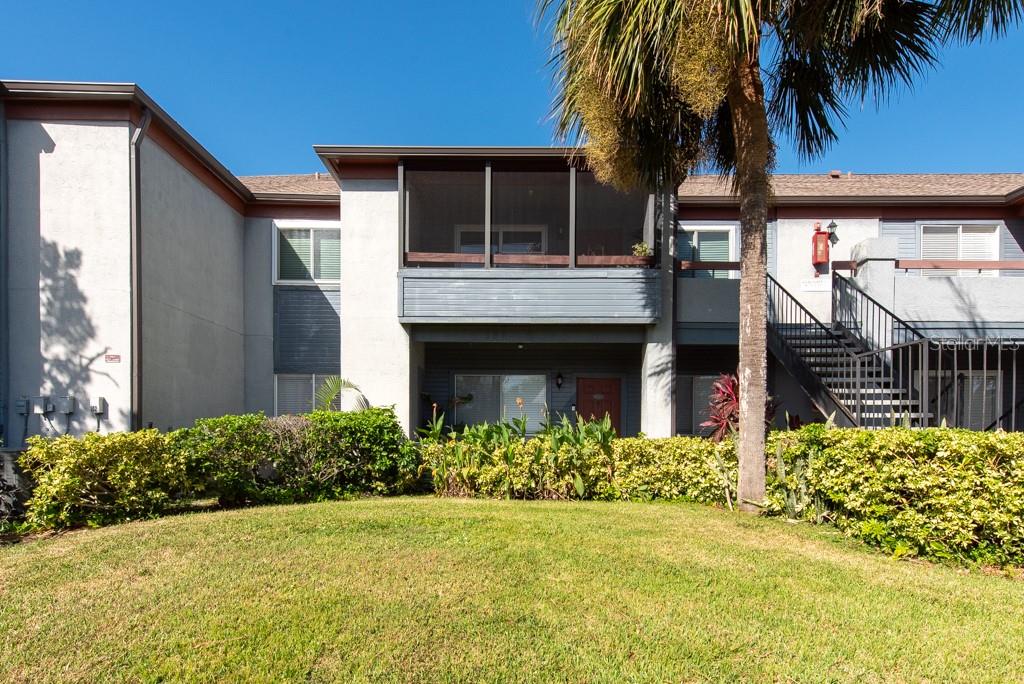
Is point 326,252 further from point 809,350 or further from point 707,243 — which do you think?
point 809,350

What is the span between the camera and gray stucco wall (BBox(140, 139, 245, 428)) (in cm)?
946

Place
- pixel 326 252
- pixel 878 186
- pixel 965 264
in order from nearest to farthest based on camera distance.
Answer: pixel 965 264, pixel 326 252, pixel 878 186

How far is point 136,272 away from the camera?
9.01 metres

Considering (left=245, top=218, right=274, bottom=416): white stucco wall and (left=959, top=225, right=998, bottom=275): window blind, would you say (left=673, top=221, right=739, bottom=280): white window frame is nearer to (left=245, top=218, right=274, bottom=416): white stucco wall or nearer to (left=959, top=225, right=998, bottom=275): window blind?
(left=959, top=225, right=998, bottom=275): window blind

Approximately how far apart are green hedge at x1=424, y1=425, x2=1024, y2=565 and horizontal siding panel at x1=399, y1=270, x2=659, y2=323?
92.3 inches

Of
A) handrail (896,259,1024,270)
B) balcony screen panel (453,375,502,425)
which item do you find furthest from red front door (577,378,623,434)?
handrail (896,259,1024,270)

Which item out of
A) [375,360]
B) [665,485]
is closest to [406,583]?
[665,485]

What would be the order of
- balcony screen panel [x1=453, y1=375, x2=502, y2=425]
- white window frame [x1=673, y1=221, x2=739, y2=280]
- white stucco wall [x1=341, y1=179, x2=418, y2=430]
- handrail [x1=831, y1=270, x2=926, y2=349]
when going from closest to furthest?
1. handrail [x1=831, y1=270, x2=926, y2=349]
2. white stucco wall [x1=341, y1=179, x2=418, y2=430]
3. white window frame [x1=673, y1=221, x2=739, y2=280]
4. balcony screen panel [x1=453, y1=375, x2=502, y2=425]

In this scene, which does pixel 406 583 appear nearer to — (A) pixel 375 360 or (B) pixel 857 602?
(B) pixel 857 602

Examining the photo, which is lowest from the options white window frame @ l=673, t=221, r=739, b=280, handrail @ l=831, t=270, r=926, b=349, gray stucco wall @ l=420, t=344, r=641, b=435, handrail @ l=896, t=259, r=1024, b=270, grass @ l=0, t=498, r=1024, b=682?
grass @ l=0, t=498, r=1024, b=682

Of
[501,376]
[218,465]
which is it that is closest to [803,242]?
[501,376]

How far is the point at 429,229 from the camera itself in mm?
12789

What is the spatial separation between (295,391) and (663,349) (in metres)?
8.29

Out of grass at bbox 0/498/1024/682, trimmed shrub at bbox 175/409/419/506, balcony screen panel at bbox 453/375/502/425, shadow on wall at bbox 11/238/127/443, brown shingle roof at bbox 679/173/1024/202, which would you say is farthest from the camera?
balcony screen panel at bbox 453/375/502/425
